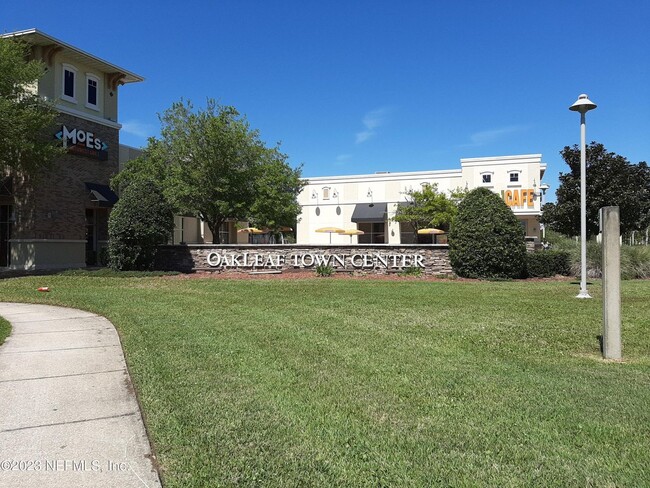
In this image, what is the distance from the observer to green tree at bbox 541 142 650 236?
23000 millimetres

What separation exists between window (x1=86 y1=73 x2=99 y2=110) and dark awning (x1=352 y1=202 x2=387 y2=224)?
2253 centimetres

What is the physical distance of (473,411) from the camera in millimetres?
4184

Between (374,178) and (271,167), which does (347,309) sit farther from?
(374,178)

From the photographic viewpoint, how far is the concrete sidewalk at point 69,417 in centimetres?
325

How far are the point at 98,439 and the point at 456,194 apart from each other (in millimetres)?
35147

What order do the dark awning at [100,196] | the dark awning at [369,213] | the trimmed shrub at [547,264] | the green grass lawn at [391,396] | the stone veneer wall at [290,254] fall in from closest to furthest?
the green grass lawn at [391,396] < the trimmed shrub at [547,264] < the stone veneer wall at [290,254] < the dark awning at [100,196] < the dark awning at [369,213]

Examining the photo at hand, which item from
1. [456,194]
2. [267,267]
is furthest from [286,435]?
[456,194]

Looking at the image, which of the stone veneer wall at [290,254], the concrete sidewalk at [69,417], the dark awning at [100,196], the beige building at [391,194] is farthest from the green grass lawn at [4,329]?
the beige building at [391,194]

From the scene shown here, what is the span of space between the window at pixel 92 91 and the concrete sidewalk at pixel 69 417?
67.7 ft

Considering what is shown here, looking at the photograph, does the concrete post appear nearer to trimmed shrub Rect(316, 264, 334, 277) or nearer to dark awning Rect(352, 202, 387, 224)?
trimmed shrub Rect(316, 264, 334, 277)

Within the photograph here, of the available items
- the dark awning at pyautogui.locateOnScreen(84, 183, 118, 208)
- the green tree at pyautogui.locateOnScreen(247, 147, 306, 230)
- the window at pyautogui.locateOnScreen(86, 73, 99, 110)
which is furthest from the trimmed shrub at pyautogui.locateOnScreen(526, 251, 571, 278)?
the window at pyautogui.locateOnScreen(86, 73, 99, 110)

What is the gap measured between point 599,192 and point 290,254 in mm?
14856

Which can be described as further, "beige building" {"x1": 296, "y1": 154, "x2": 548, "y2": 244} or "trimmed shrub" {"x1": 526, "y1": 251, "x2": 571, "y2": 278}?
"beige building" {"x1": 296, "y1": 154, "x2": 548, "y2": 244}

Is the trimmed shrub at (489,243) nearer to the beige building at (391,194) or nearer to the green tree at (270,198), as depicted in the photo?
the green tree at (270,198)
